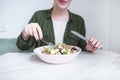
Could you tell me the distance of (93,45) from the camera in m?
1.00

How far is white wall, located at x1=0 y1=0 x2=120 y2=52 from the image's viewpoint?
5.47 ft

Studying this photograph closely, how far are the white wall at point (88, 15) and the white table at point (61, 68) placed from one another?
74cm

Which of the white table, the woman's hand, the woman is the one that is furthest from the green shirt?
the white table

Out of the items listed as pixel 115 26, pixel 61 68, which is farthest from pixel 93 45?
pixel 115 26

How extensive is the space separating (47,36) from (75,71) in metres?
0.56

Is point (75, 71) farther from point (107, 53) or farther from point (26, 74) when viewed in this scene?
point (107, 53)

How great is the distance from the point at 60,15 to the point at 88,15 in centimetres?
55

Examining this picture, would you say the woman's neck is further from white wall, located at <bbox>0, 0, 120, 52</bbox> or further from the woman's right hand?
white wall, located at <bbox>0, 0, 120, 52</bbox>

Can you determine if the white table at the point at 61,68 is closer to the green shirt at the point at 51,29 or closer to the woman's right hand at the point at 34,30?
the woman's right hand at the point at 34,30

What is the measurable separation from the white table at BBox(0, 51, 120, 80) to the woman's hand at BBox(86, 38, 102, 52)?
0.05 metres

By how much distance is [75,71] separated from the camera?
2.50ft

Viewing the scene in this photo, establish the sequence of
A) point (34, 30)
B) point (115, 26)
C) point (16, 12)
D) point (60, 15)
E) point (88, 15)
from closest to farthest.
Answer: point (34, 30) → point (60, 15) → point (115, 26) → point (88, 15) → point (16, 12)

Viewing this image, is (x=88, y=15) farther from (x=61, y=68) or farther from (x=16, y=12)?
(x=61, y=68)

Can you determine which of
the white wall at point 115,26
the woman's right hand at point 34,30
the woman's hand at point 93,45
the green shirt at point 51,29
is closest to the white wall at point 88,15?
the white wall at point 115,26
